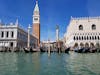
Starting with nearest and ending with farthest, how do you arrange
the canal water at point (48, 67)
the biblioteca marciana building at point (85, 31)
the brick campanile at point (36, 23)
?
1. the canal water at point (48, 67)
2. the biblioteca marciana building at point (85, 31)
3. the brick campanile at point (36, 23)

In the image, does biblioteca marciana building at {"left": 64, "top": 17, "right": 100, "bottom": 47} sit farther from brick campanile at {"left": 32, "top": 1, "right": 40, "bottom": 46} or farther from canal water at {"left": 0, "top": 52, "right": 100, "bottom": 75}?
canal water at {"left": 0, "top": 52, "right": 100, "bottom": 75}

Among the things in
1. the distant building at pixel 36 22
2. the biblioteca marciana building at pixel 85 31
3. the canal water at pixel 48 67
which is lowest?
the canal water at pixel 48 67

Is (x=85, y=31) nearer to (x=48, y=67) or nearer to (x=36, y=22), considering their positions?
(x=36, y=22)

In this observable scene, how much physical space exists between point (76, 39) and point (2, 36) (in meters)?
20.7

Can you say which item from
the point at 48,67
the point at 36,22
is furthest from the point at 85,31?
the point at 48,67

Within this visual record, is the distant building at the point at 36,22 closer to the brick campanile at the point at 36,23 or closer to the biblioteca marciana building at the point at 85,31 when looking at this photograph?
the brick campanile at the point at 36,23

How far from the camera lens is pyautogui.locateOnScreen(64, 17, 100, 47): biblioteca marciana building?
50469mm

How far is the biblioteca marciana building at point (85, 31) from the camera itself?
5047cm

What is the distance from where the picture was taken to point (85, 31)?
51156 mm

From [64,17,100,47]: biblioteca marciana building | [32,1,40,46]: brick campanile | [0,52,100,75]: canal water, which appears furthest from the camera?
[32,1,40,46]: brick campanile

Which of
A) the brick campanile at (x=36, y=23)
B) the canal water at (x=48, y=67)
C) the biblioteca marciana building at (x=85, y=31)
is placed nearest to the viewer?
the canal water at (x=48, y=67)

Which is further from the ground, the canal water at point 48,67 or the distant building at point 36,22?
the distant building at point 36,22

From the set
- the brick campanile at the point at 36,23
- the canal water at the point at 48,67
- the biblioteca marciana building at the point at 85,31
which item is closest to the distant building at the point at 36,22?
the brick campanile at the point at 36,23

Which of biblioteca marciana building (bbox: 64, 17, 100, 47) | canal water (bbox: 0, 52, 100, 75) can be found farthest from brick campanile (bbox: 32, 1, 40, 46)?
canal water (bbox: 0, 52, 100, 75)
